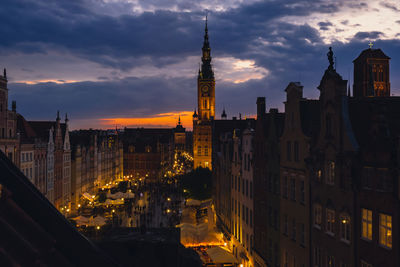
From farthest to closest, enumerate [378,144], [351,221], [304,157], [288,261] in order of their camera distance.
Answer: [288,261] < [304,157] < [351,221] < [378,144]

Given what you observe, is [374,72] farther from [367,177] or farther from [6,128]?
[6,128]

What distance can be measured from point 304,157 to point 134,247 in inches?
553

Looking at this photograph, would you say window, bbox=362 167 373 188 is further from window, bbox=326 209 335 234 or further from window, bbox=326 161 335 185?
window, bbox=326 209 335 234

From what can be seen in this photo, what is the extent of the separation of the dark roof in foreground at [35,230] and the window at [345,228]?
1643 cm

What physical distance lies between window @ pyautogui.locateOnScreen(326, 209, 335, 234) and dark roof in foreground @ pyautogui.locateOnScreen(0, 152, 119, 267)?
17.7 metres

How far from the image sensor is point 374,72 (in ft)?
210

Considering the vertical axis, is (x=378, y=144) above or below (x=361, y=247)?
above

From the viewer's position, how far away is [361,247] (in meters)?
18.3

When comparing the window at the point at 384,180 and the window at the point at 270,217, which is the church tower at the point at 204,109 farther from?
the window at the point at 384,180

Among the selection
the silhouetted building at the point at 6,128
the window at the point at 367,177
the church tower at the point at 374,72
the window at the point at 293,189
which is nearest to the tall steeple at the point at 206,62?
the church tower at the point at 374,72

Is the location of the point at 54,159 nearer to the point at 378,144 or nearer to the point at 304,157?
the point at 304,157

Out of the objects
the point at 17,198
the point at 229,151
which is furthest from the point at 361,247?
the point at 229,151

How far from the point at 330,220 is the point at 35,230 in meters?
19.1

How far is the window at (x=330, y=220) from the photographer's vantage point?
69.4 feet
